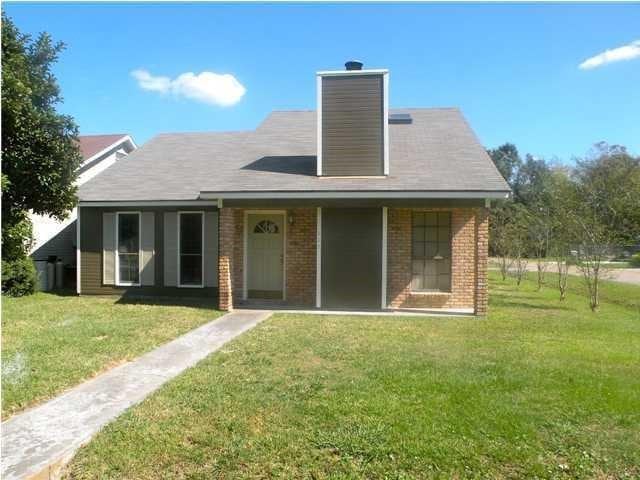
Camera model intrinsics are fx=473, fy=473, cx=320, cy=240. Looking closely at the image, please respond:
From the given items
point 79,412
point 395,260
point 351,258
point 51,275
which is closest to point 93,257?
point 51,275

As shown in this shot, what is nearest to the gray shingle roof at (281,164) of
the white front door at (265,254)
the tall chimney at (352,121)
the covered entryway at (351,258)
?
the tall chimney at (352,121)

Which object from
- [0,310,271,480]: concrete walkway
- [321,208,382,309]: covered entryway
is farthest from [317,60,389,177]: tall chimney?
[0,310,271,480]: concrete walkway

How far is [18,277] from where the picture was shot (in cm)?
1294

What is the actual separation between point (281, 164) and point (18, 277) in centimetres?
786

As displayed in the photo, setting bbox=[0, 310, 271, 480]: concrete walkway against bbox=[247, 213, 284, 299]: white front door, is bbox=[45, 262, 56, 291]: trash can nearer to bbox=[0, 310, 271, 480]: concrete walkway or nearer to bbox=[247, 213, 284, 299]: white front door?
Result: bbox=[247, 213, 284, 299]: white front door

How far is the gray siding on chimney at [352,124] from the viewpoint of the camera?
11.3 metres

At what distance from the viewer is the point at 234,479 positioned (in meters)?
3.40

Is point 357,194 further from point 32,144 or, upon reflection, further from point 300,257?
point 32,144

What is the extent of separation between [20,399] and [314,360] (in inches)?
133

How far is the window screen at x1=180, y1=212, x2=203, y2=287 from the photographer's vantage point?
40.9 ft

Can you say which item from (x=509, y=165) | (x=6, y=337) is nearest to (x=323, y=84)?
(x=6, y=337)

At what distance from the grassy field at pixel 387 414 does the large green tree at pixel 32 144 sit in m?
7.37

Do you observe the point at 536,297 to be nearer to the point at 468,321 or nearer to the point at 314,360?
the point at 468,321

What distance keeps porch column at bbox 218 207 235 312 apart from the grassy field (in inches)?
123
